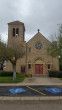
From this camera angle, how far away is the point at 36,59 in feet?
133

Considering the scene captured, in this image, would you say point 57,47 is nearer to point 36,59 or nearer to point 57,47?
point 57,47

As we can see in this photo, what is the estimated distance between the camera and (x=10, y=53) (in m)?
24.9

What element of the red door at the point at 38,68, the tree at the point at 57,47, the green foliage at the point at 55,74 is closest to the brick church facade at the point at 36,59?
the red door at the point at 38,68

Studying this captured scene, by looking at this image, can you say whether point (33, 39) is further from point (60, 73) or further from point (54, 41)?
point (54, 41)

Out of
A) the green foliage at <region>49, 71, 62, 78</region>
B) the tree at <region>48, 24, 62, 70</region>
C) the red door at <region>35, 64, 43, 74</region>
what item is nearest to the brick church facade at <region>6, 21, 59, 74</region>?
the red door at <region>35, 64, 43, 74</region>

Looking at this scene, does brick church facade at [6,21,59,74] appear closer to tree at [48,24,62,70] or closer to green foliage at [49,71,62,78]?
green foliage at [49,71,62,78]

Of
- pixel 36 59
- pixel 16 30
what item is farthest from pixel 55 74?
pixel 16 30

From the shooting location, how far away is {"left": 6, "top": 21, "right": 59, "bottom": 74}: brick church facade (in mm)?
40188

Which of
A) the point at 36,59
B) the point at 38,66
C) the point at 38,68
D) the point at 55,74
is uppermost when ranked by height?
the point at 36,59

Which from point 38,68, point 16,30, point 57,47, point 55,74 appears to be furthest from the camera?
point 16,30

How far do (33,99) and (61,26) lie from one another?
1727 cm

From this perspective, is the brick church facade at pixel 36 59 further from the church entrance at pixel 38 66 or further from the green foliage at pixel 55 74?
the green foliage at pixel 55 74

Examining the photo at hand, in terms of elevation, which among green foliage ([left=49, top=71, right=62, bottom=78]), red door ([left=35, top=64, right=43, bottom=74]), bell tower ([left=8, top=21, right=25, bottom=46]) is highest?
bell tower ([left=8, top=21, right=25, bottom=46])

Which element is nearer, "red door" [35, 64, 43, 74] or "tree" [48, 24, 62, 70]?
"tree" [48, 24, 62, 70]
